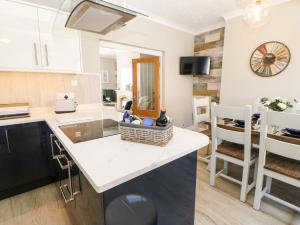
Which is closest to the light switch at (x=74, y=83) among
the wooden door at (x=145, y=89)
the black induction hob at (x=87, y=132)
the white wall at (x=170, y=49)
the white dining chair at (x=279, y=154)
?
the white wall at (x=170, y=49)

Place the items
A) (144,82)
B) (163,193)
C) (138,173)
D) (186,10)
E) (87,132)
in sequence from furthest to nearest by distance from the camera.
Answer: (144,82) < (186,10) < (87,132) < (163,193) < (138,173)

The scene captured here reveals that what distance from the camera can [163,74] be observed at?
3828 mm

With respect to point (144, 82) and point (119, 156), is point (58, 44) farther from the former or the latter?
point (144, 82)

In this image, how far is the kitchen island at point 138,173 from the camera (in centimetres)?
72

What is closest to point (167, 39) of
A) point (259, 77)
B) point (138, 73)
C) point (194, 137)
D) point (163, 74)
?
point (163, 74)

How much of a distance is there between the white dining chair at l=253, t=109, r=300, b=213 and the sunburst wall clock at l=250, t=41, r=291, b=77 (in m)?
1.92

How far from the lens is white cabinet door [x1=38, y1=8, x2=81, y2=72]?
2021mm

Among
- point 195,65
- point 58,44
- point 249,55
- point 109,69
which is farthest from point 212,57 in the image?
point 109,69

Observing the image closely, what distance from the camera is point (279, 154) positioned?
143 centimetres

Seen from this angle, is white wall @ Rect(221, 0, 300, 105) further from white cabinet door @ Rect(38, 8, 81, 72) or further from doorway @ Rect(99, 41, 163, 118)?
white cabinet door @ Rect(38, 8, 81, 72)

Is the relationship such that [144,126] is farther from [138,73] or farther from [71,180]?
[138,73]

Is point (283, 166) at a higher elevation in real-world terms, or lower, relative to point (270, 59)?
lower

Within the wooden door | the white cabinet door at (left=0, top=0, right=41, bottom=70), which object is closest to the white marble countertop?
the white cabinet door at (left=0, top=0, right=41, bottom=70)

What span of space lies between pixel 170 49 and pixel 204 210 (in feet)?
10.7
